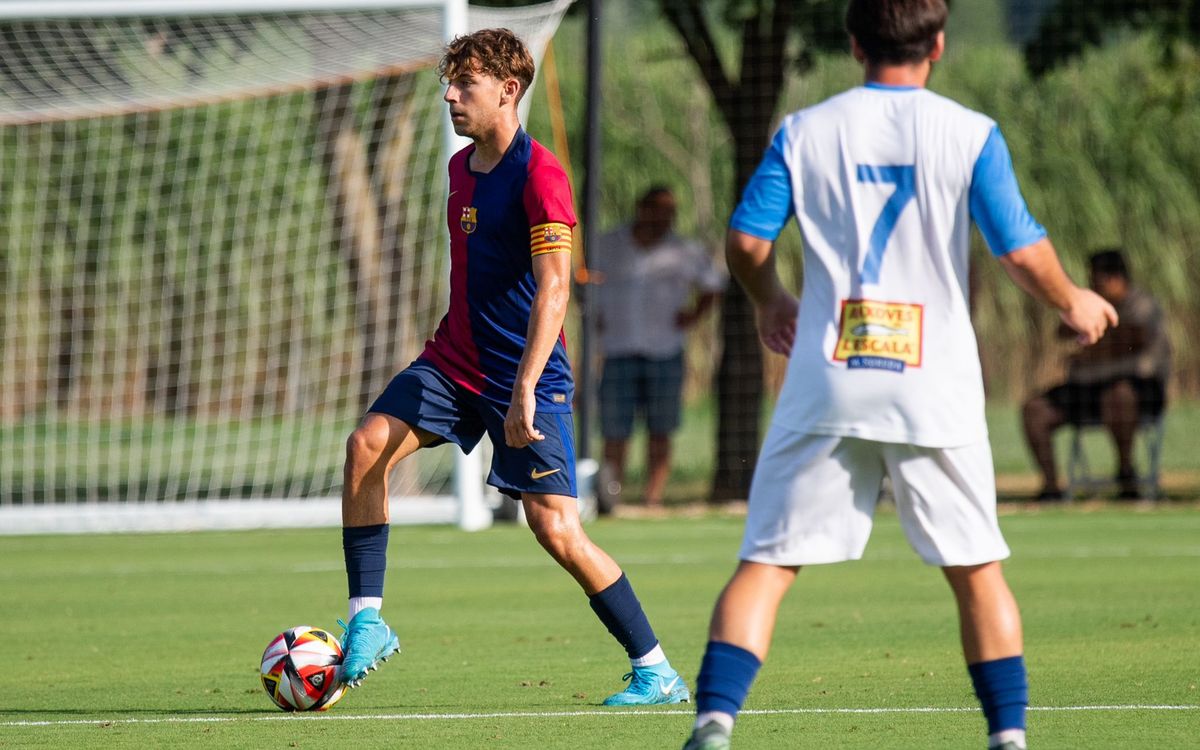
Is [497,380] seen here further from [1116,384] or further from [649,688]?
[1116,384]

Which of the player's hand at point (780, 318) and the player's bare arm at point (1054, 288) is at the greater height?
the player's bare arm at point (1054, 288)

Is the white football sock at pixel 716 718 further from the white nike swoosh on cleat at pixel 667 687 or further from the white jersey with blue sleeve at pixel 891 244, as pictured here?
the white nike swoosh on cleat at pixel 667 687

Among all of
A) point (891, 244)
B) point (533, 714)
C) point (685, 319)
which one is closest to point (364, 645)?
point (533, 714)

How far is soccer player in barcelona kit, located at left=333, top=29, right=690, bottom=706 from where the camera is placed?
5.43 metres

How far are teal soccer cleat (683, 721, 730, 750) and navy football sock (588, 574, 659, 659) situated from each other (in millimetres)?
1751

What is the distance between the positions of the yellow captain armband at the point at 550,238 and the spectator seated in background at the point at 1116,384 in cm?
885

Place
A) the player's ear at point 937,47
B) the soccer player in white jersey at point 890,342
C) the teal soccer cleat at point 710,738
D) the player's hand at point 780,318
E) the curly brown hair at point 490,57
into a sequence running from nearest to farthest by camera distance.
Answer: the teal soccer cleat at point 710,738 < the soccer player in white jersey at point 890,342 < the player's ear at point 937,47 < the player's hand at point 780,318 < the curly brown hair at point 490,57

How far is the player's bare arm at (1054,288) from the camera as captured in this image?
383 cm

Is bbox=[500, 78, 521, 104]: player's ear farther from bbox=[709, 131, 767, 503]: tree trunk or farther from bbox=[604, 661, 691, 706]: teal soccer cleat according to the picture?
bbox=[709, 131, 767, 503]: tree trunk

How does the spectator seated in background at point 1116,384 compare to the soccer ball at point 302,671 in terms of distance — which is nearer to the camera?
the soccer ball at point 302,671

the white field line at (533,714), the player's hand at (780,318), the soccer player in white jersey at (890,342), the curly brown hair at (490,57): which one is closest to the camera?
the soccer player in white jersey at (890,342)

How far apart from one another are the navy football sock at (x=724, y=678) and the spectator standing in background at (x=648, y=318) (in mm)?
9620

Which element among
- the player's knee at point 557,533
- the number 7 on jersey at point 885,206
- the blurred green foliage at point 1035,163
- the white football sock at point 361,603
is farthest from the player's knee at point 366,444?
the blurred green foliage at point 1035,163

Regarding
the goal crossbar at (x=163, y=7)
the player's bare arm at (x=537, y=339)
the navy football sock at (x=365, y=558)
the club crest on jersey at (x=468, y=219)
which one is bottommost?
the navy football sock at (x=365, y=558)
